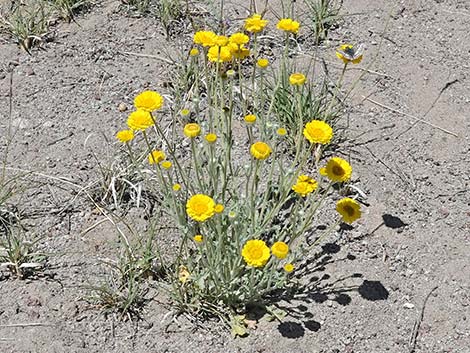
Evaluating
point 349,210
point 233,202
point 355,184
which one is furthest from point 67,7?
point 349,210

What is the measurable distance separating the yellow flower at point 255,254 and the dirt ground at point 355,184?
17.6 inches

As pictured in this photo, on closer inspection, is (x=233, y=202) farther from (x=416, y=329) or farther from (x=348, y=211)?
(x=416, y=329)

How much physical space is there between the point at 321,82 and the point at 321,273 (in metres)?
1.19

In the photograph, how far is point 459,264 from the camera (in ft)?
9.14

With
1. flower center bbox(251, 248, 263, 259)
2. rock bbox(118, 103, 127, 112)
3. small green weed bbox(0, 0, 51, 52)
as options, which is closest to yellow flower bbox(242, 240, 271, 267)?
flower center bbox(251, 248, 263, 259)

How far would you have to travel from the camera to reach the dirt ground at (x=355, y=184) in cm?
253

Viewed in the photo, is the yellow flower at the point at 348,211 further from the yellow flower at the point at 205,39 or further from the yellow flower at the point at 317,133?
the yellow flower at the point at 205,39

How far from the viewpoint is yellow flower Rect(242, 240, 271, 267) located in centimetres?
218

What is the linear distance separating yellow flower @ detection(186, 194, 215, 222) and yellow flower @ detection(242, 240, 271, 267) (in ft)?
0.58

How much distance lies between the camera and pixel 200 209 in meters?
2.13

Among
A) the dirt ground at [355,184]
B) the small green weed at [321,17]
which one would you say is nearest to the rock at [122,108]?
the dirt ground at [355,184]

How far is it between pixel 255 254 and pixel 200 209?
0.76ft

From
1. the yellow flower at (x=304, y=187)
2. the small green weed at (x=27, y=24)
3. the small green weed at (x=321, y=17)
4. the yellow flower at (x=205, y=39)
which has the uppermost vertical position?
the yellow flower at (x=205, y=39)

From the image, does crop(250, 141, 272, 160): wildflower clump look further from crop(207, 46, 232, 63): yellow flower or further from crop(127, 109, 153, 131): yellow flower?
crop(207, 46, 232, 63): yellow flower
